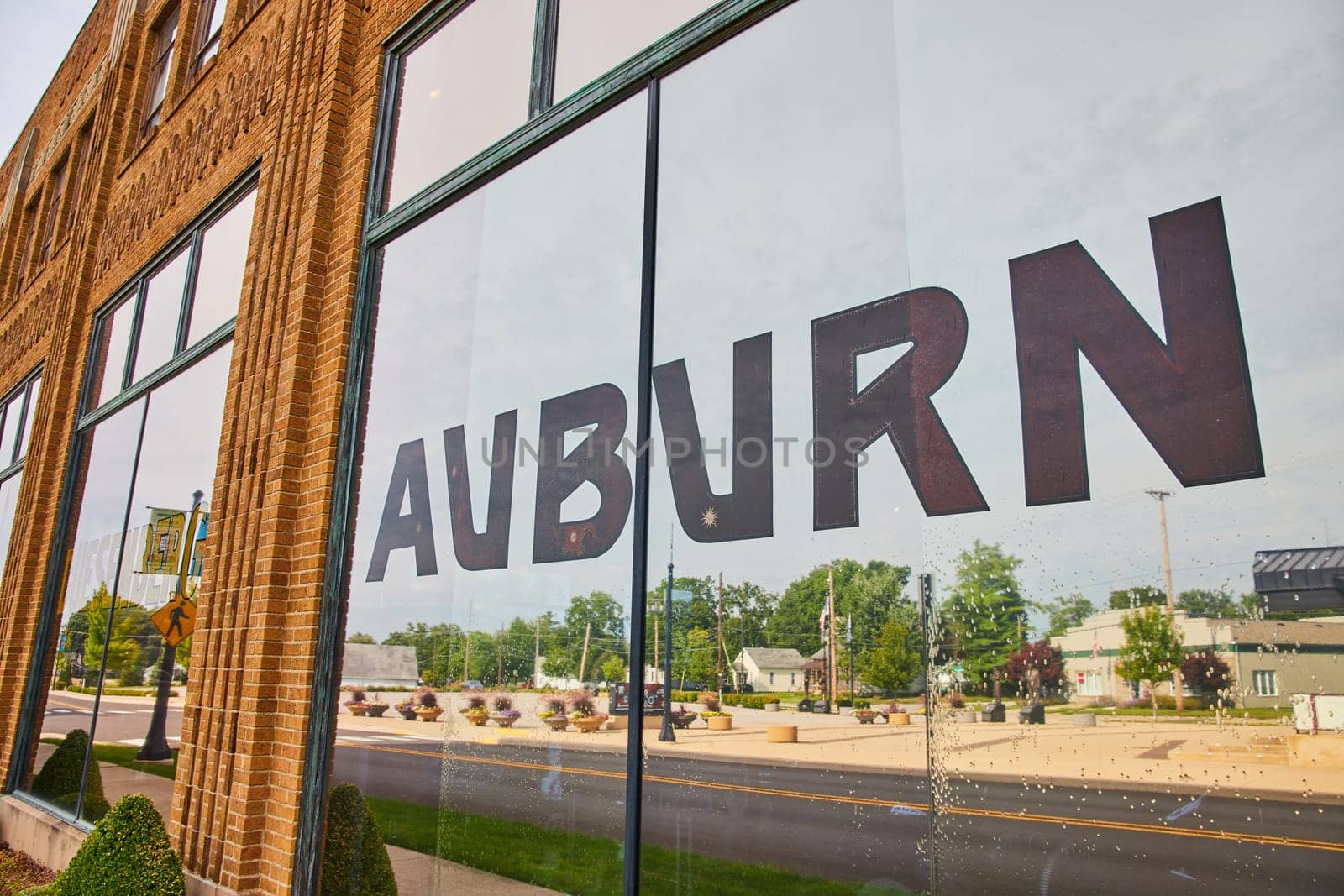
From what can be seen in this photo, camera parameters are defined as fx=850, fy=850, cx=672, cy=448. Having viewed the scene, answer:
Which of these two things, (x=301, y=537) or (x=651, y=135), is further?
(x=301, y=537)

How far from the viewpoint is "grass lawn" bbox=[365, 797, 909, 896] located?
3.64 m

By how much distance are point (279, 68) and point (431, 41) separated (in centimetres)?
165

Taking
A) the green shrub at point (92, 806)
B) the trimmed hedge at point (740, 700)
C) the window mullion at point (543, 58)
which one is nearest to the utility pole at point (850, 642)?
the trimmed hedge at point (740, 700)

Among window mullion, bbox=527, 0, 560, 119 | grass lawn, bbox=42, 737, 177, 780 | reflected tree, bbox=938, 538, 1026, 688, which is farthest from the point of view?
grass lawn, bbox=42, 737, 177, 780

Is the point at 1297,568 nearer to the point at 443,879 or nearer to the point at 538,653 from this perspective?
the point at 538,653

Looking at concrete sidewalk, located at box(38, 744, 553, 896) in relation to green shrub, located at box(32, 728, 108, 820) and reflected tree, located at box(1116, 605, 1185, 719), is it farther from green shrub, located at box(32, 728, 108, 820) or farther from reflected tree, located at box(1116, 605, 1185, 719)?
green shrub, located at box(32, 728, 108, 820)

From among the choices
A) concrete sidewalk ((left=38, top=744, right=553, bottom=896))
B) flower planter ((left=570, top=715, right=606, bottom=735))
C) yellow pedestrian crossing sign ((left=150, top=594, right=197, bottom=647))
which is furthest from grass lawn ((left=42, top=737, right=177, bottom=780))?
flower planter ((left=570, top=715, right=606, bottom=735))

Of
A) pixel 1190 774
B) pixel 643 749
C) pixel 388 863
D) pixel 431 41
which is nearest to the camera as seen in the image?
pixel 1190 774

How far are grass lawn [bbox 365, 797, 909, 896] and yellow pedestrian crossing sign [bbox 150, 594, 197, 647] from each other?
2.93 metres

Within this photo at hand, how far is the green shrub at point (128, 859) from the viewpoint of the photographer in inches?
195

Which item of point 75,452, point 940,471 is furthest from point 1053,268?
point 75,452

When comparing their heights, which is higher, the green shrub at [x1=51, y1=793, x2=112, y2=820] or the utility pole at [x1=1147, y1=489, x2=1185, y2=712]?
the utility pole at [x1=1147, y1=489, x2=1185, y2=712]

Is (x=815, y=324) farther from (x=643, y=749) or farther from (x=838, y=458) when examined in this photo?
(x=643, y=749)

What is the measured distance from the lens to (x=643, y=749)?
3.73 meters
